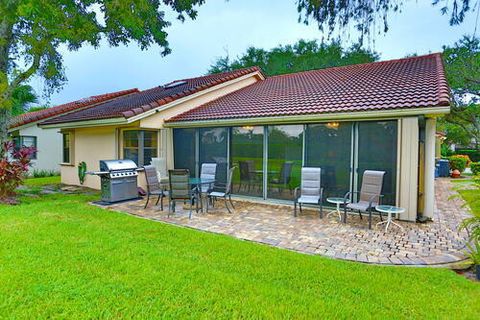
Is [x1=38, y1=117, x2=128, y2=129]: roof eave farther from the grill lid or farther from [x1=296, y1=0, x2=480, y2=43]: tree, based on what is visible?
[x1=296, y1=0, x2=480, y2=43]: tree

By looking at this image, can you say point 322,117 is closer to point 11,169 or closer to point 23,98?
point 11,169

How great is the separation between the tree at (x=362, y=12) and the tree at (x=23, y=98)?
16092mm

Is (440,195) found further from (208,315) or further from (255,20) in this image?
(208,315)

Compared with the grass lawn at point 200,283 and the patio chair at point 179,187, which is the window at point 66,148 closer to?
the patio chair at point 179,187

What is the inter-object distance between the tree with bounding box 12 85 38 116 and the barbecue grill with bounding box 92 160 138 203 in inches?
346

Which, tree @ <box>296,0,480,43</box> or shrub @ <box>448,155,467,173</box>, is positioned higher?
tree @ <box>296,0,480,43</box>

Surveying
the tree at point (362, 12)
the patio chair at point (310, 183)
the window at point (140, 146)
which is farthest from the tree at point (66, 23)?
the patio chair at point (310, 183)

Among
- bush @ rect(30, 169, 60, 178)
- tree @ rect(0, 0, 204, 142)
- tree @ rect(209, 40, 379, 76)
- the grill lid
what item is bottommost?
bush @ rect(30, 169, 60, 178)

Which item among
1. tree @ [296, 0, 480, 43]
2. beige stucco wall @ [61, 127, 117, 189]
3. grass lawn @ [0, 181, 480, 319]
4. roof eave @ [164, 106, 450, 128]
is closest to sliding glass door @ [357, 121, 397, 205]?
roof eave @ [164, 106, 450, 128]

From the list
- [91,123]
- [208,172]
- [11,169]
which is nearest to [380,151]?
[208,172]

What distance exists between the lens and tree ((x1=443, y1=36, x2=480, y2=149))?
19453 millimetres

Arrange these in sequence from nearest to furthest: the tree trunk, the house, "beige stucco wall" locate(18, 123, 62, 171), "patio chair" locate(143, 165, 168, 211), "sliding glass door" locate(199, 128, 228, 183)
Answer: the house, "patio chair" locate(143, 165, 168, 211), the tree trunk, "sliding glass door" locate(199, 128, 228, 183), "beige stucco wall" locate(18, 123, 62, 171)

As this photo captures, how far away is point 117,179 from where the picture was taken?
9.98m

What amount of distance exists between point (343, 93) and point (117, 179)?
8.03 metres
